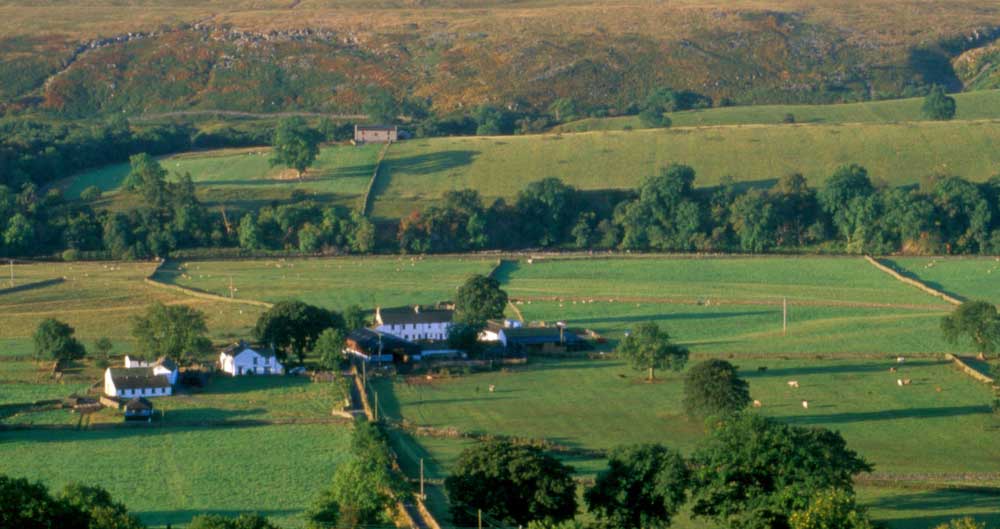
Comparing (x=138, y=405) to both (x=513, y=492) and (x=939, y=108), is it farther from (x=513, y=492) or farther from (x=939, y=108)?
(x=939, y=108)

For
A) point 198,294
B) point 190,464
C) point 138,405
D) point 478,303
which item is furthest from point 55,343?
point 478,303

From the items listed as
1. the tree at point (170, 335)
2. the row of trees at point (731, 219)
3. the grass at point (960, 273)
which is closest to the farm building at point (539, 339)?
the tree at point (170, 335)

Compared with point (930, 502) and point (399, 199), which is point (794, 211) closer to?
point (399, 199)

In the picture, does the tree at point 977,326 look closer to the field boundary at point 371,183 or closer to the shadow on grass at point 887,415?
the shadow on grass at point 887,415

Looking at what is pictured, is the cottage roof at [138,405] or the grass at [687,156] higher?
the grass at [687,156]

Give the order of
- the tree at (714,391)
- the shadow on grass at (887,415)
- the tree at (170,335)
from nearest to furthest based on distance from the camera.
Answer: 1. the tree at (714,391)
2. the shadow on grass at (887,415)
3. the tree at (170,335)

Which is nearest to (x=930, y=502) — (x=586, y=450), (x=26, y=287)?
(x=586, y=450)

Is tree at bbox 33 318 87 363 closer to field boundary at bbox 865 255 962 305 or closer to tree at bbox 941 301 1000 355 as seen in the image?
tree at bbox 941 301 1000 355
